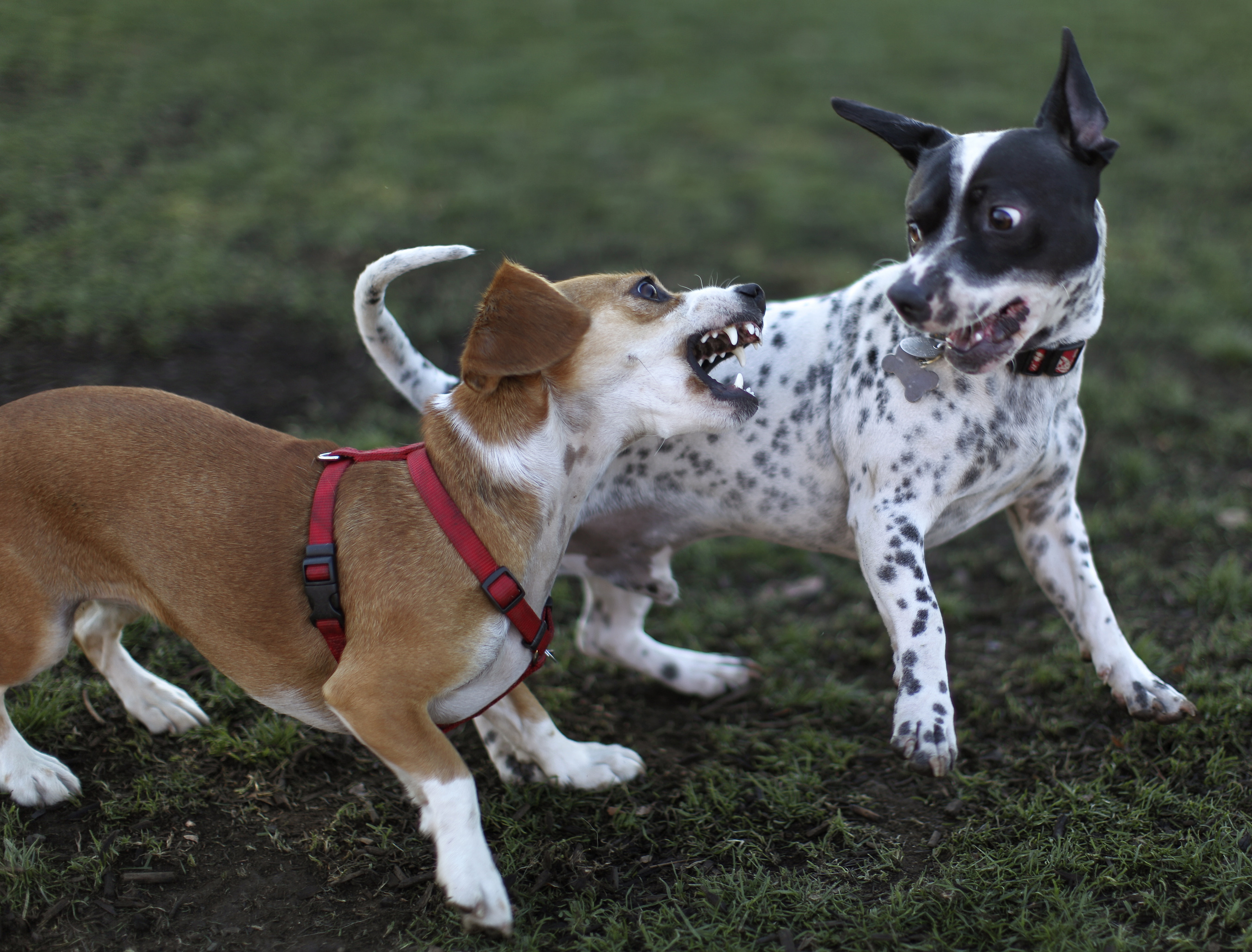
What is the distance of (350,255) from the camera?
6.87m

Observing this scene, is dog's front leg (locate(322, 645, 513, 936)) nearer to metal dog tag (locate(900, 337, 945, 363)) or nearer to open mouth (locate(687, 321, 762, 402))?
open mouth (locate(687, 321, 762, 402))

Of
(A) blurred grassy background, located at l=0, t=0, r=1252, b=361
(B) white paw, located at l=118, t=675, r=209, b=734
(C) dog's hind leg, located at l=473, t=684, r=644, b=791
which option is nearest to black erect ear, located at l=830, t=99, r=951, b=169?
(C) dog's hind leg, located at l=473, t=684, r=644, b=791

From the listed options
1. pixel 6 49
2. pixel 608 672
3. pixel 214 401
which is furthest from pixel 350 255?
pixel 608 672

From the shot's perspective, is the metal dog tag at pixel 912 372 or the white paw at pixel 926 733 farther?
the metal dog tag at pixel 912 372

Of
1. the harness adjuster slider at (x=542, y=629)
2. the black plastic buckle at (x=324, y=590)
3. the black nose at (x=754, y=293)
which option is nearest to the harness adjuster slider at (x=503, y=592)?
the harness adjuster slider at (x=542, y=629)

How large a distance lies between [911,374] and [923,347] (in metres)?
0.09

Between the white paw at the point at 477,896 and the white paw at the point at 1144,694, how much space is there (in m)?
2.08

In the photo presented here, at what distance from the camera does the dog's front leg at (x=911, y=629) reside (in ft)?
9.76

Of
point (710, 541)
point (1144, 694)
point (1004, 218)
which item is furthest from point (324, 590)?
point (710, 541)

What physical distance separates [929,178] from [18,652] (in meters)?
2.94

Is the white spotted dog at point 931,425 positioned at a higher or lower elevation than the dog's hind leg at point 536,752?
higher

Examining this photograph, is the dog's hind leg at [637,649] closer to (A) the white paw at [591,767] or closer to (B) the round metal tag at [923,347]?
(A) the white paw at [591,767]

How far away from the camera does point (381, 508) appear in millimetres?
2932

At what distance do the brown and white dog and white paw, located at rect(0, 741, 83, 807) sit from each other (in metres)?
0.34
